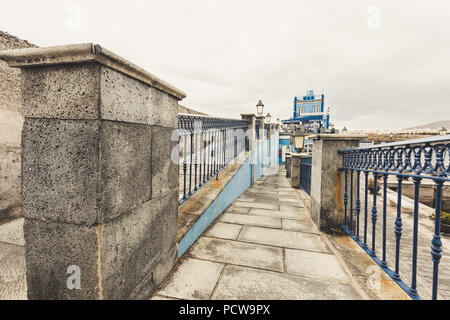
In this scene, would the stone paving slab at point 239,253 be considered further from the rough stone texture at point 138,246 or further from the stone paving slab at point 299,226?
the stone paving slab at point 299,226

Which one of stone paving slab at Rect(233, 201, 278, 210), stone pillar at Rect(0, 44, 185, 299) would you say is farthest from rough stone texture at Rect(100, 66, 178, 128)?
stone paving slab at Rect(233, 201, 278, 210)

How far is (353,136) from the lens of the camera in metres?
3.38

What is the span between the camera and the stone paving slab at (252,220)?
4.01 m

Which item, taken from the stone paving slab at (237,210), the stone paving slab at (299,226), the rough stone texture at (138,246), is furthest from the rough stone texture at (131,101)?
the stone paving slab at (237,210)

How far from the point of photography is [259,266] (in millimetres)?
2539

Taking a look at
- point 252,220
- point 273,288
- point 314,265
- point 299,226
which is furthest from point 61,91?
point 299,226

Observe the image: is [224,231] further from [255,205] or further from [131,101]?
[131,101]

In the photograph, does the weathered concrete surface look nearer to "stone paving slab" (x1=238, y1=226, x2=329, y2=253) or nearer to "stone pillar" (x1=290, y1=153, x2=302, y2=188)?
"stone paving slab" (x1=238, y1=226, x2=329, y2=253)

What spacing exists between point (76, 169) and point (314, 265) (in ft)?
9.14

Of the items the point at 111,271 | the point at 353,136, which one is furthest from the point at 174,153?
the point at 353,136

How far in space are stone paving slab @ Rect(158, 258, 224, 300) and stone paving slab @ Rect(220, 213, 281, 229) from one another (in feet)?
5.24

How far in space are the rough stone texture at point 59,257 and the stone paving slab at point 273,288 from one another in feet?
3.86

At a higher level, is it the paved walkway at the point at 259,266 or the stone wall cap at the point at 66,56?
the stone wall cap at the point at 66,56
